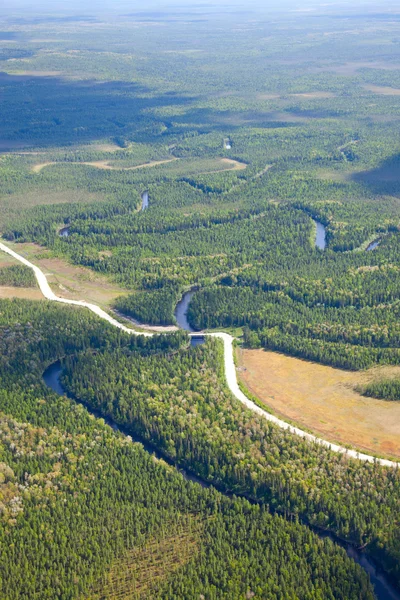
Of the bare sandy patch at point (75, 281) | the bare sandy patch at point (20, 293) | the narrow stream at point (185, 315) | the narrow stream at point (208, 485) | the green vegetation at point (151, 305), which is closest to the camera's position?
the narrow stream at point (208, 485)

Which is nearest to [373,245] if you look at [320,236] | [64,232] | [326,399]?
[320,236]

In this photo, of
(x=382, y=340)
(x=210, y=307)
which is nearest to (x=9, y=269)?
(x=210, y=307)

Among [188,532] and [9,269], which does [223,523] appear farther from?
[9,269]

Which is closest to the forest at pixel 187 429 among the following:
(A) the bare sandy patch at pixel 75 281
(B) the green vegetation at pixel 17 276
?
(B) the green vegetation at pixel 17 276

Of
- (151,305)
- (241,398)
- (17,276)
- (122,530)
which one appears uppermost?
(151,305)

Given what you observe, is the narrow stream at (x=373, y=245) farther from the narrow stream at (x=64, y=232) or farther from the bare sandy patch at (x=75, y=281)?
the narrow stream at (x=64, y=232)

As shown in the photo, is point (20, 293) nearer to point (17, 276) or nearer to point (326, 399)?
point (17, 276)
